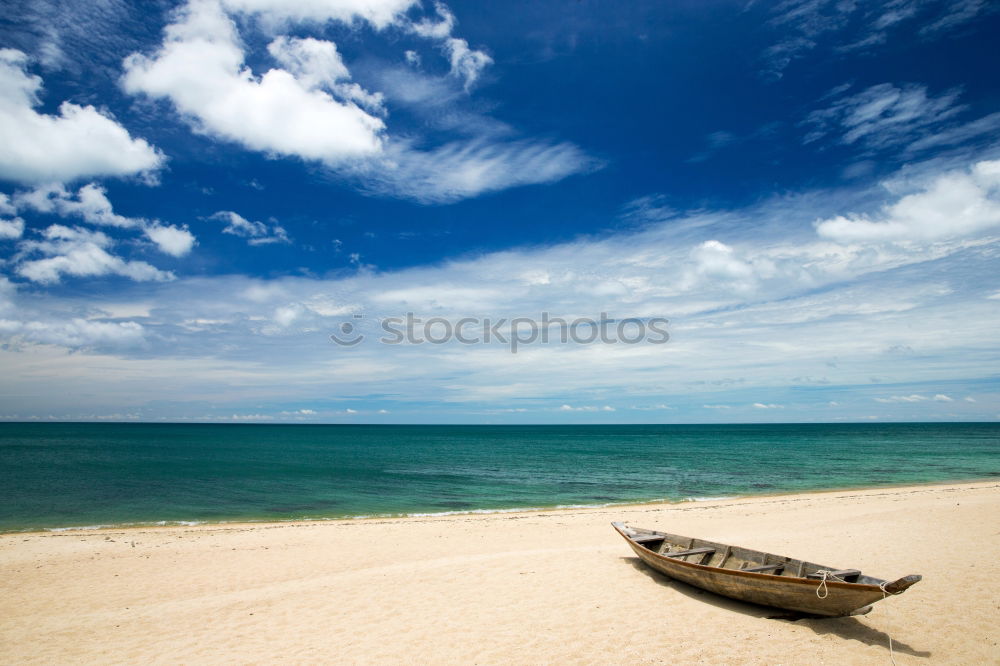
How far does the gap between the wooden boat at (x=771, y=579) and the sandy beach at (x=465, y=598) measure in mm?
343

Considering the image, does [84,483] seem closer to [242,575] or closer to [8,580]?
[8,580]

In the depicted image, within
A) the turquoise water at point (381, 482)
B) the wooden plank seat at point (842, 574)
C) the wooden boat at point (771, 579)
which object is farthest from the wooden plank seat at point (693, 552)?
the turquoise water at point (381, 482)

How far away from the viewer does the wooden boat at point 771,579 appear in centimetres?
841

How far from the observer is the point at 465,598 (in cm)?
1139

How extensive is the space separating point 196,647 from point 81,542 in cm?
1330

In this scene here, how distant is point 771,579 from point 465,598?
20.2 ft

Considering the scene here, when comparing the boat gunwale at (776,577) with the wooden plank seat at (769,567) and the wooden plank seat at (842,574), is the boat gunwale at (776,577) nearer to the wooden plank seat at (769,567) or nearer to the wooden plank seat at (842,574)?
the wooden plank seat at (842,574)

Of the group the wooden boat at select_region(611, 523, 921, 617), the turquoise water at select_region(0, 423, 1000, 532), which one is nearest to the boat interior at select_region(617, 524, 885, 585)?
the wooden boat at select_region(611, 523, 921, 617)

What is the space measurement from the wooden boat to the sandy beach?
343mm

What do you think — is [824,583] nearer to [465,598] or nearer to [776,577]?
[776,577]

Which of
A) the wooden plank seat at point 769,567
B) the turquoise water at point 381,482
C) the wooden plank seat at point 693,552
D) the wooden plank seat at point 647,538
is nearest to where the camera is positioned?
the wooden plank seat at point 769,567

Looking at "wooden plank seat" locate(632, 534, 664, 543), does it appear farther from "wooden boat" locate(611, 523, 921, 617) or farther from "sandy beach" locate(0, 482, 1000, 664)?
"sandy beach" locate(0, 482, 1000, 664)

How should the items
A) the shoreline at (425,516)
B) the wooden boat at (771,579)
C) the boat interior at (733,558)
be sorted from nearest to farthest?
the wooden boat at (771,579) < the boat interior at (733,558) < the shoreline at (425,516)

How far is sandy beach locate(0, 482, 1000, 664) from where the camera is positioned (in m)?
8.66
